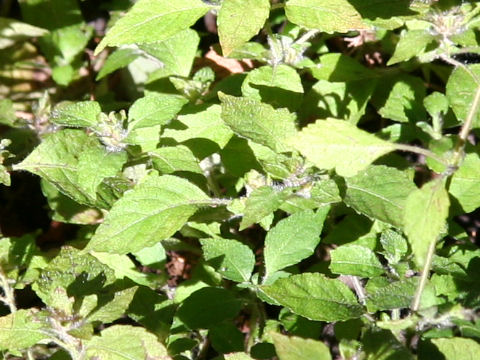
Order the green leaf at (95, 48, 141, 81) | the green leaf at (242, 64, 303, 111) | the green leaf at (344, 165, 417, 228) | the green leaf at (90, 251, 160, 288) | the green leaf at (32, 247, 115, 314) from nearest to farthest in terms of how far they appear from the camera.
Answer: the green leaf at (344, 165, 417, 228), the green leaf at (32, 247, 115, 314), the green leaf at (242, 64, 303, 111), the green leaf at (90, 251, 160, 288), the green leaf at (95, 48, 141, 81)

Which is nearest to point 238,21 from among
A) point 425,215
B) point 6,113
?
point 425,215

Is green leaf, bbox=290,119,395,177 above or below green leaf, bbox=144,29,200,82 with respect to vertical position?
above

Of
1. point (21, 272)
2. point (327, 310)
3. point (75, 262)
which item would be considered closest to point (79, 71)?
point (21, 272)

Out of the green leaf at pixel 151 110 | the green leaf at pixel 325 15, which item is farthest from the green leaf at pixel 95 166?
the green leaf at pixel 325 15

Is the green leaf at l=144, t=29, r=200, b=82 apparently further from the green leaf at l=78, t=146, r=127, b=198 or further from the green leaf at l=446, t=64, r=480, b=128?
the green leaf at l=446, t=64, r=480, b=128

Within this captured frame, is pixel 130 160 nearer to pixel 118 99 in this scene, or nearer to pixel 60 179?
pixel 60 179

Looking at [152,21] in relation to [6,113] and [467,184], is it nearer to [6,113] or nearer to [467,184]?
[6,113]

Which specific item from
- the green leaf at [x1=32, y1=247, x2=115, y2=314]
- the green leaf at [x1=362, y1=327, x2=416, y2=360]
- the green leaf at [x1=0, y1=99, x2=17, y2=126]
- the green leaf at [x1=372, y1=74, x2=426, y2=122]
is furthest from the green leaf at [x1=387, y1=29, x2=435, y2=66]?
the green leaf at [x1=0, y1=99, x2=17, y2=126]
